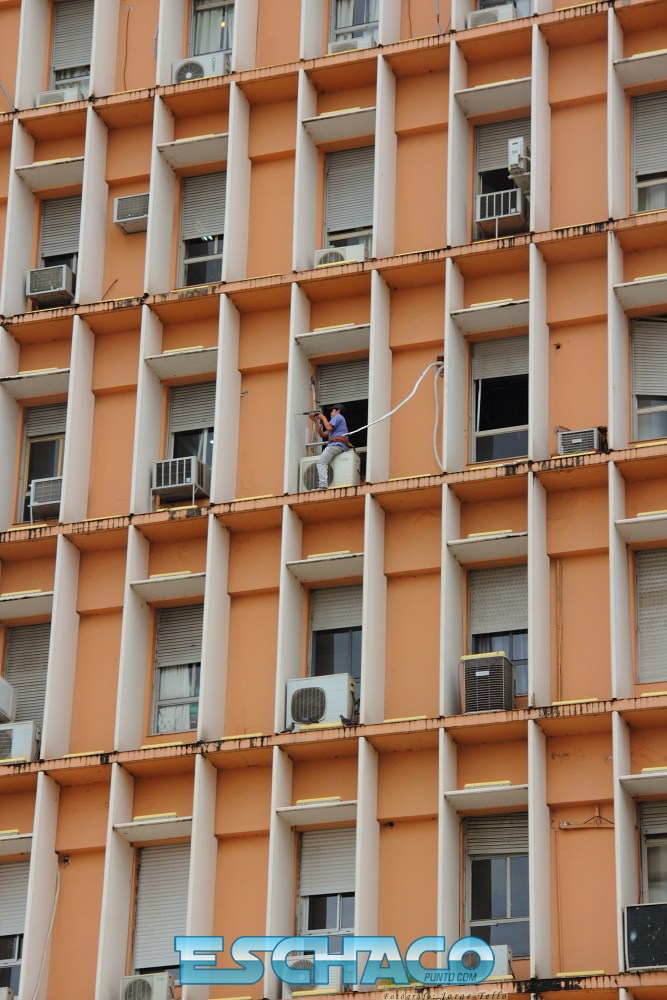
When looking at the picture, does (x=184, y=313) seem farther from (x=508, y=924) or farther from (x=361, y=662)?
(x=508, y=924)

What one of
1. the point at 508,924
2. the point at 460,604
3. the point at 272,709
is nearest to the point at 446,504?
the point at 460,604

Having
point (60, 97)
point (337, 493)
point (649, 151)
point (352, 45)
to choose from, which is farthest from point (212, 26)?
point (337, 493)

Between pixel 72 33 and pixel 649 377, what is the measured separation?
12443 mm

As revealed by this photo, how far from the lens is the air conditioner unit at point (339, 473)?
34000 mm

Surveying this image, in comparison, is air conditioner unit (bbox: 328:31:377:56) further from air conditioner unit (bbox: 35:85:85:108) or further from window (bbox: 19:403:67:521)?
window (bbox: 19:403:67:521)

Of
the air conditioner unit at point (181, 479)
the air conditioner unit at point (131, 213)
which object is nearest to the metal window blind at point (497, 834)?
the air conditioner unit at point (181, 479)

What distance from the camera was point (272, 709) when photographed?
109 ft

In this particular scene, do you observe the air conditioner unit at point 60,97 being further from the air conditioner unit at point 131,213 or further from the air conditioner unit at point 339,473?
the air conditioner unit at point 339,473

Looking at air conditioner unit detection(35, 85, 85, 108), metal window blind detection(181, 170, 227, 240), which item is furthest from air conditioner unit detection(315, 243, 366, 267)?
air conditioner unit detection(35, 85, 85, 108)

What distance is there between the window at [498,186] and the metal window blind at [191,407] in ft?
15.8

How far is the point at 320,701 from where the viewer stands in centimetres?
3262

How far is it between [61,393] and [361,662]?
23.6 ft

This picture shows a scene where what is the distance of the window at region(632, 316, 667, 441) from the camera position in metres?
33.6

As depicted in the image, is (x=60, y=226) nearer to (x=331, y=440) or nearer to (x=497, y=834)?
(x=331, y=440)
